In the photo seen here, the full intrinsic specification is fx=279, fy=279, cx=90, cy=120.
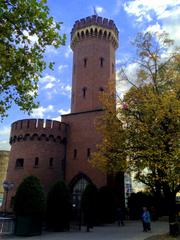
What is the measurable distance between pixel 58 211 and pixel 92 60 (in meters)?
20.7

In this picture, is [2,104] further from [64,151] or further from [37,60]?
[64,151]

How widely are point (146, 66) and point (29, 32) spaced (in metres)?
10.7

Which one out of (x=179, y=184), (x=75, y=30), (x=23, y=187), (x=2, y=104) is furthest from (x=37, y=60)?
(x=75, y=30)

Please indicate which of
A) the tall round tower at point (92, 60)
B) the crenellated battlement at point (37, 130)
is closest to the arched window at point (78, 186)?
the crenellated battlement at point (37, 130)

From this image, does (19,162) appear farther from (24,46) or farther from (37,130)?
(24,46)

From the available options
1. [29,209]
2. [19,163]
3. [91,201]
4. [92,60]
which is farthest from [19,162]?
[92,60]

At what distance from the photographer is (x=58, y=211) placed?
63.1 feet

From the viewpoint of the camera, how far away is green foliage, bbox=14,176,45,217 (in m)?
17.0

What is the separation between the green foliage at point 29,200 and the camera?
1700cm

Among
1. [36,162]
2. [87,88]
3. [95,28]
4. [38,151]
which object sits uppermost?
[95,28]

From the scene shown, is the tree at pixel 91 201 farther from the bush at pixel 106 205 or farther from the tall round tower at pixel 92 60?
the tall round tower at pixel 92 60

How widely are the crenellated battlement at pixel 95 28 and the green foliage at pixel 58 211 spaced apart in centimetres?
2141

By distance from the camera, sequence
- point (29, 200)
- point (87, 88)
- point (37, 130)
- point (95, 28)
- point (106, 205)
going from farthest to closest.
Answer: point (95, 28) < point (87, 88) < point (37, 130) < point (106, 205) < point (29, 200)

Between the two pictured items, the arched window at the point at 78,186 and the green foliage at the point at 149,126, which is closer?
the green foliage at the point at 149,126
